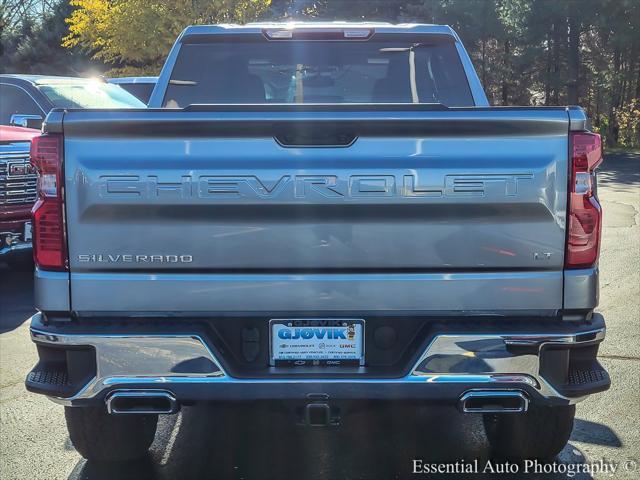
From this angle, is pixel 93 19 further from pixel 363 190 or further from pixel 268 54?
pixel 363 190

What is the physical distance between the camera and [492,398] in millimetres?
2947

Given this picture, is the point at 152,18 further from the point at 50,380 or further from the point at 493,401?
the point at 493,401

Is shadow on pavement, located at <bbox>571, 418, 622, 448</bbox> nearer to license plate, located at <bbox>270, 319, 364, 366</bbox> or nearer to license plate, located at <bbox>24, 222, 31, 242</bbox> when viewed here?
license plate, located at <bbox>270, 319, 364, 366</bbox>

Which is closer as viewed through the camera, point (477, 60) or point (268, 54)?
point (268, 54)

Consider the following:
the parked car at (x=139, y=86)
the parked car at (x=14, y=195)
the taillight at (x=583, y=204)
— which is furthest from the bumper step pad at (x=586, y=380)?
the parked car at (x=139, y=86)

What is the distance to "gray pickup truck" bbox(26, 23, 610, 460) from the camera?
2857mm

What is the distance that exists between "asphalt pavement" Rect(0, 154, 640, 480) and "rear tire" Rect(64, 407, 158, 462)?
77 mm

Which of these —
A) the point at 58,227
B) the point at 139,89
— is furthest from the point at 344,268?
the point at 139,89

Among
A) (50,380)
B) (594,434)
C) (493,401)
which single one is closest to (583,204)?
(493,401)

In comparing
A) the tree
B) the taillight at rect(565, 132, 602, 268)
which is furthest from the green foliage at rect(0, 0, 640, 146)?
the taillight at rect(565, 132, 602, 268)

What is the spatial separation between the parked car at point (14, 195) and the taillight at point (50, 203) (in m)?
4.33

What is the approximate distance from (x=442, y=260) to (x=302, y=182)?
605 mm

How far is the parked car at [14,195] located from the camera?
22.7ft

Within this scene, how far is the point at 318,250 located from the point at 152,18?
62.3 ft
